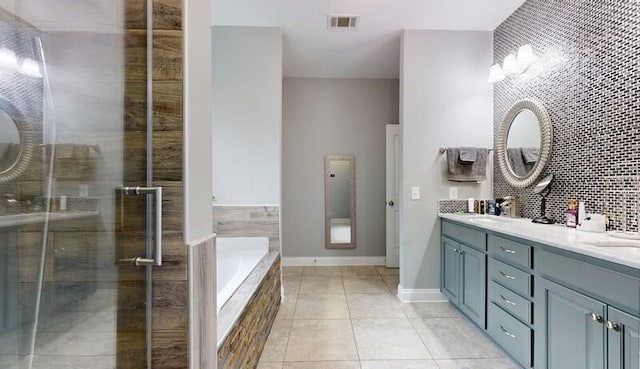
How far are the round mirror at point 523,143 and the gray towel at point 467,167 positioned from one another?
238mm

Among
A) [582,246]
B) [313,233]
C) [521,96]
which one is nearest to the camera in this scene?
[582,246]

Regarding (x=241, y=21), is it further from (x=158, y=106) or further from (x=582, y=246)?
(x=582, y=246)

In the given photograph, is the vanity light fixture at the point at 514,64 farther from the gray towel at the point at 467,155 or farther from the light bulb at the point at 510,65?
the gray towel at the point at 467,155

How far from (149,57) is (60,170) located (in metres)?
0.42

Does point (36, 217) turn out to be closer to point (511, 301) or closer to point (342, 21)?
point (511, 301)

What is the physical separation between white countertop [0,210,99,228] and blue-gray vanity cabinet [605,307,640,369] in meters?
1.94

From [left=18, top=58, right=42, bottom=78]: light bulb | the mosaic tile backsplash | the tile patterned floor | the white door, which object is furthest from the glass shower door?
the white door

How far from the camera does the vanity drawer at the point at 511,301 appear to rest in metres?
1.88

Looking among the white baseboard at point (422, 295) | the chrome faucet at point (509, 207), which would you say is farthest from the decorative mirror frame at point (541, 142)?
the white baseboard at point (422, 295)

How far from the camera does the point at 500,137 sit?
3.03 metres

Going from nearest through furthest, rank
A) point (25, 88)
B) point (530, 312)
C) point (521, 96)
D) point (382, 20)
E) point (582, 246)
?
point (25, 88), point (582, 246), point (530, 312), point (521, 96), point (382, 20)

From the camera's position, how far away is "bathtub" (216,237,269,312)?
112 inches

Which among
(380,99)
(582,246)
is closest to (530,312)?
(582,246)

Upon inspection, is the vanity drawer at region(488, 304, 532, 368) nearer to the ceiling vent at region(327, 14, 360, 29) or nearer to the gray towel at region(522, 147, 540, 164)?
the gray towel at region(522, 147, 540, 164)
